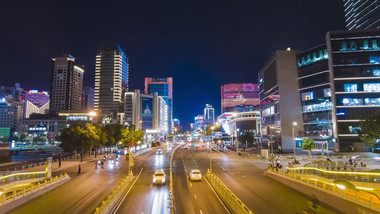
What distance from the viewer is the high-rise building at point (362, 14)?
146 meters

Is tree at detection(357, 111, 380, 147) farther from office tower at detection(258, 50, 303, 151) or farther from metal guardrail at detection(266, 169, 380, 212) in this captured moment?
metal guardrail at detection(266, 169, 380, 212)

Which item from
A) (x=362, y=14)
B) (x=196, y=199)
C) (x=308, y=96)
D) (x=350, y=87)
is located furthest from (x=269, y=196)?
(x=362, y=14)

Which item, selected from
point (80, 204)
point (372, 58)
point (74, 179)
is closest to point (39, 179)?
point (74, 179)

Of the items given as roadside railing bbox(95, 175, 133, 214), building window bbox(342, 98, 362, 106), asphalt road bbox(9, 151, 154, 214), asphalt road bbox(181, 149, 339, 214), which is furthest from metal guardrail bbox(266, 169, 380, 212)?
building window bbox(342, 98, 362, 106)

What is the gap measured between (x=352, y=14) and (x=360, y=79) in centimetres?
13512

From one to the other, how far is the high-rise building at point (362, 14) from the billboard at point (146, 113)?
517ft

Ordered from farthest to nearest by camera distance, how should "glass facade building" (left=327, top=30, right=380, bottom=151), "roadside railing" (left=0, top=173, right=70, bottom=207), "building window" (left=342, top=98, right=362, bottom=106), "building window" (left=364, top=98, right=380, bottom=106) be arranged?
"building window" (left=342, top=98, right=362, bottom=106), "glass facade building" (left=327, top=30, right=380, bottom=151), "building window" (left=364, top=98, right=380, bottom=106), "roadside railing" (left=0, top=173, right=70, bottom=207)

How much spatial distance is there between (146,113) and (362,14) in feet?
549

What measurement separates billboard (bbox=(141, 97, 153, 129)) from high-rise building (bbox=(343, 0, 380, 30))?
158 m

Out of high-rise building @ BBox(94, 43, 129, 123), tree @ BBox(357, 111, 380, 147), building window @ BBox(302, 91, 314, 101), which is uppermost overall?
high-rise building @ BBox(94, 43, 129, 123)

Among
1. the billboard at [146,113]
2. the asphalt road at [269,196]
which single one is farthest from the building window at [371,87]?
the billboard at [146,113]

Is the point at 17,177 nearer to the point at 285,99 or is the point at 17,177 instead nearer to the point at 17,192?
the point at 17,192

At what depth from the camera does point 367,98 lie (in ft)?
228

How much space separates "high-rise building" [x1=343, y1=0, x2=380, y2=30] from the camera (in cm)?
14650
